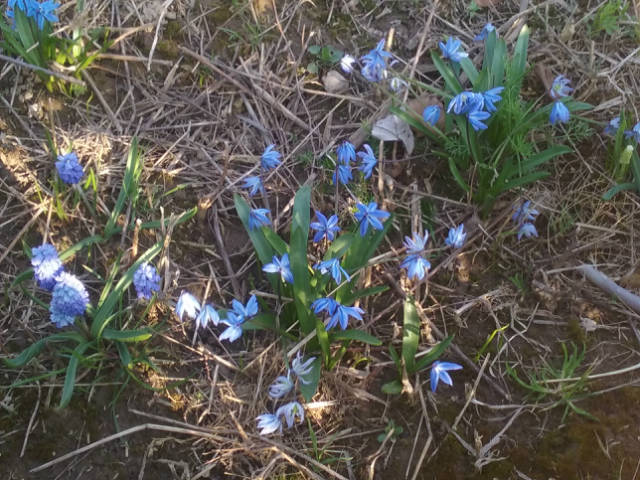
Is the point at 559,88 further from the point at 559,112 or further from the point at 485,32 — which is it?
the point at 485,32

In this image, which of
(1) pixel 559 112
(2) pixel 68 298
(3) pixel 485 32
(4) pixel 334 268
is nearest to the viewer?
(2) pixel 68 298

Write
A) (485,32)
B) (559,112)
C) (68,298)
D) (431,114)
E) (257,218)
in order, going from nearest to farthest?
1. (68,298)
2. (257,218)
3. (559,112)
4. (431,114)
5. (485,32)

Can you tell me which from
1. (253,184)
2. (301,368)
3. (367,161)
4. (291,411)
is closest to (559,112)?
(367,161)

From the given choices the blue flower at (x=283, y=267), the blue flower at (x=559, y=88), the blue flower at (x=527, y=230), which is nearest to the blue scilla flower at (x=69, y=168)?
the blue flower at (x=283, y=267)

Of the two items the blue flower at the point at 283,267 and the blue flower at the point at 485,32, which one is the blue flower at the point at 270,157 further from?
the blue flower at the point at 485,32

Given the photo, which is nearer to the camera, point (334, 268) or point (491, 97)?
point (334, 268)

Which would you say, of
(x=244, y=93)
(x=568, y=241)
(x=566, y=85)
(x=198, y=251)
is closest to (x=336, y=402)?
(x=198, y=251)

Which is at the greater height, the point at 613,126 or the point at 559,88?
the point at 559,88
